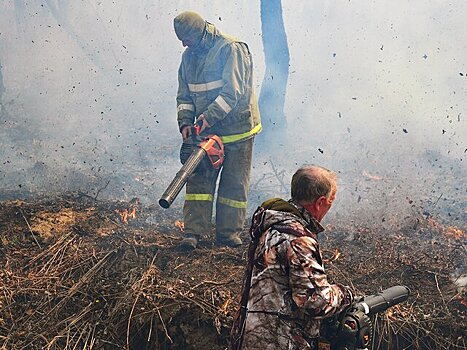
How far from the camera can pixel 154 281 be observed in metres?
3.61

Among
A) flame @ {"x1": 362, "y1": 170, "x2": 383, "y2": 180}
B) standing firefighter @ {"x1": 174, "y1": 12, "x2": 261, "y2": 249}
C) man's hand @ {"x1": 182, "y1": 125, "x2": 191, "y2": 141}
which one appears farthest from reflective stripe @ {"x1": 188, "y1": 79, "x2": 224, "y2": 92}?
flame @ {"x1": 362, "y1": 170, "x2": 383, "y2": 180}

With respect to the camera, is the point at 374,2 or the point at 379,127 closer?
the point at 379,127

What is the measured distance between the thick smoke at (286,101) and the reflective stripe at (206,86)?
2842 millimetres

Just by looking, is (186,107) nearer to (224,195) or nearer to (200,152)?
(200,152)

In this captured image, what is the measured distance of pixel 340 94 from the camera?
12.9 meters

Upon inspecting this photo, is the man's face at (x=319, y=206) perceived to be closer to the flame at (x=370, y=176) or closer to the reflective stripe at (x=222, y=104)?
the reflective stripe at (x=222, y=104)

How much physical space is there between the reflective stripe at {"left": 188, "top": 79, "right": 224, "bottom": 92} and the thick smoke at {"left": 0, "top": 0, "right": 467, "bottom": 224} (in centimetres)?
284

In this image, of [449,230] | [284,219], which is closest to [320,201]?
[284,219]

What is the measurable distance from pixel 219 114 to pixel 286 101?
9370mm

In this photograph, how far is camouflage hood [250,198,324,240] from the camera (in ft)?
6.61

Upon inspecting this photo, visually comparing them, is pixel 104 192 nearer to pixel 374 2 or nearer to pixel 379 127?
pixel 379 127

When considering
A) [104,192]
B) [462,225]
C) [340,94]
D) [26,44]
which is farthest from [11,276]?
[26,44]

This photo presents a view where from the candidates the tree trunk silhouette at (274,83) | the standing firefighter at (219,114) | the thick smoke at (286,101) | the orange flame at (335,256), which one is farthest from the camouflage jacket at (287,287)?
the tree trunk silhouette at (274,83)

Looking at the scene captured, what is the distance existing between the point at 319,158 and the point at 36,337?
7.77 m
